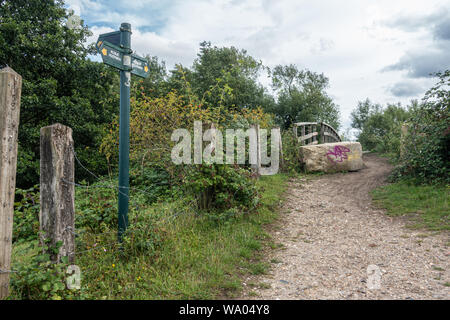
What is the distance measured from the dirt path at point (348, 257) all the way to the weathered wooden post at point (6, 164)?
229cm

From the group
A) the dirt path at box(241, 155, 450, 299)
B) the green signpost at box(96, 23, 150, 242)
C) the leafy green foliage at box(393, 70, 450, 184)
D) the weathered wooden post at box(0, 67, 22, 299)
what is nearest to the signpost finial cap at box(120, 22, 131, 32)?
the green signpost at box(96, 23, 150, 242)

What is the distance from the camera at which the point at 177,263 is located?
3.51m

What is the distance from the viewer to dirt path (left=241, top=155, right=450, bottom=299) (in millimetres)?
3162

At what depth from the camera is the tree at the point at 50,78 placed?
37.4 ft

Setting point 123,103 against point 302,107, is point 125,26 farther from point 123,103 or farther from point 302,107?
point 302,107

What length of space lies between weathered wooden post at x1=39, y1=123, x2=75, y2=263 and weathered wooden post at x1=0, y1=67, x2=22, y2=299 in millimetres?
251

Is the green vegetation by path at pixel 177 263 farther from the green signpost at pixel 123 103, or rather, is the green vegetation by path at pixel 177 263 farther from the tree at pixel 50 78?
the tree at pixel 50 78

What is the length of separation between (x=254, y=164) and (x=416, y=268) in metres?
4.44

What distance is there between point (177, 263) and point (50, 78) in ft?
39.1

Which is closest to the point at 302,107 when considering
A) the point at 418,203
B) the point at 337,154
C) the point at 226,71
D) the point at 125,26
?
the point at 226,71

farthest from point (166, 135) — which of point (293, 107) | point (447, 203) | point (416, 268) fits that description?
point (293, 107)

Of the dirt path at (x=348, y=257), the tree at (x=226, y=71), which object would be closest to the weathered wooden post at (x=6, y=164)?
the dirt path at (x=348, y=257)
